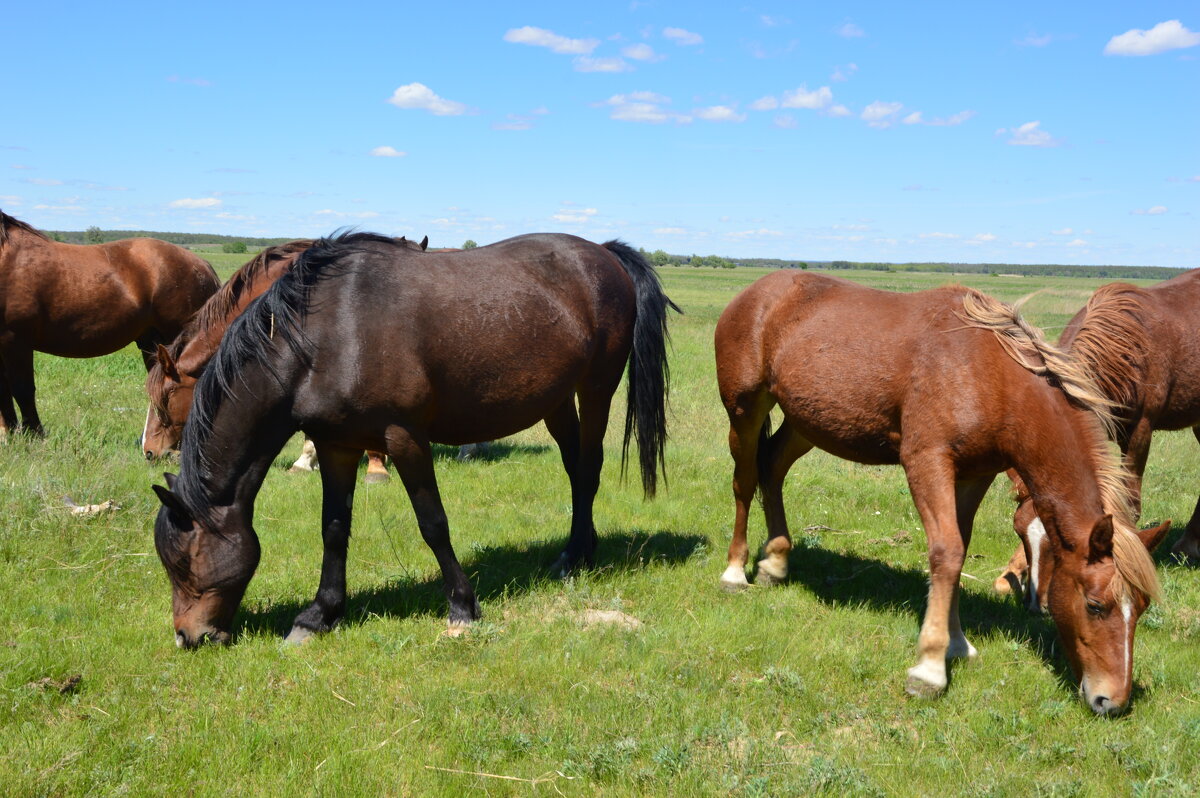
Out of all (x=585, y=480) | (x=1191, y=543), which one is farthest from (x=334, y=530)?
(x=1191, y=543)

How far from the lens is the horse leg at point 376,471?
9.24 meters

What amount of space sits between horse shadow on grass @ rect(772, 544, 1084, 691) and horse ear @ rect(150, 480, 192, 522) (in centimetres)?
426

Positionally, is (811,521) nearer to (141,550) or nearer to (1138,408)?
(1138,408)

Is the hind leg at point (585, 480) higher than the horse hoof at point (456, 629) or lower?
higher

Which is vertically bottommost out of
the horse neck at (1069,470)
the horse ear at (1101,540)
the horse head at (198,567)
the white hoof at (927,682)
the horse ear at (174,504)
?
the white hoof at (927,682)

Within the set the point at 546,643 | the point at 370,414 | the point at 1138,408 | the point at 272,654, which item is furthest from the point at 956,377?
the point at 272,654

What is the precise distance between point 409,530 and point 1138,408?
5.83 meters

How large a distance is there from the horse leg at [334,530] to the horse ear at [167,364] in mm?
1496

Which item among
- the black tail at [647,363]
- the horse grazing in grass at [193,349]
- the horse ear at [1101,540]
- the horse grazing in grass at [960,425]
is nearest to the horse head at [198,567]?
the horse grazing in grass at [193,349]

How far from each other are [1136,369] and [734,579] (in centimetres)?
299

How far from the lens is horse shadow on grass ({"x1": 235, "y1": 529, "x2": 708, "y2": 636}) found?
18.8 ft

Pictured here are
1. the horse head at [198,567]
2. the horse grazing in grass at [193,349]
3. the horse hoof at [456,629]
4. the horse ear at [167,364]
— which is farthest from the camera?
the horse grazing in grass at [193,349]

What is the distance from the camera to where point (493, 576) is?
21.4 feet

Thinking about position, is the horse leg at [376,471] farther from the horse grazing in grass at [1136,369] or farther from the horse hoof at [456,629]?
the horse grazing in grass at [1136,369]
